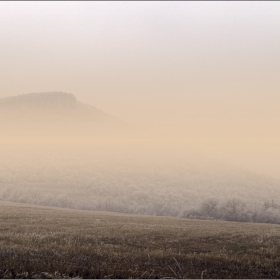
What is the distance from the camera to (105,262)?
14.9m

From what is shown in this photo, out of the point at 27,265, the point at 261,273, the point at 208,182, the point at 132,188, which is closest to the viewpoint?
the point at 27,265

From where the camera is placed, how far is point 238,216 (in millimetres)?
88125

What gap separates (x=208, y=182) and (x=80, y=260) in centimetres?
16570

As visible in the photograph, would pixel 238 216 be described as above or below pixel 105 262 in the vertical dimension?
below

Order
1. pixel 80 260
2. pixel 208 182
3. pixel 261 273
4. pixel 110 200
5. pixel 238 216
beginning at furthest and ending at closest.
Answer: pixel 208 182, pixel 110 200, pixel 238 216, pixel 80 260, pixel 261 273

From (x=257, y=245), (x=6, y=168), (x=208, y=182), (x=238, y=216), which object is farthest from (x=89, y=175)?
(x=257, y=245)

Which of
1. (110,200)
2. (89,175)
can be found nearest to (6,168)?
(89,175)

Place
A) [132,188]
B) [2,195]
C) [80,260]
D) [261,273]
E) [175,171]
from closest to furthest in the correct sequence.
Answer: [261,273] → [80,260] → [2,195] → [132,188] → [175,171]

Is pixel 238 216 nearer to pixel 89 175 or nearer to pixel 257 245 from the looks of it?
pixel 257 245

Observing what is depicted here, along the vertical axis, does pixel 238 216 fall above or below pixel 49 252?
below

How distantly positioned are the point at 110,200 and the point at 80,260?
111016 mm

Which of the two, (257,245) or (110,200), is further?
(110,200)

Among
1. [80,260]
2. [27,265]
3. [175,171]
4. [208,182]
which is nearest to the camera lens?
[27,265]

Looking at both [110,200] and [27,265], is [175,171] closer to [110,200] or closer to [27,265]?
[110,200]
